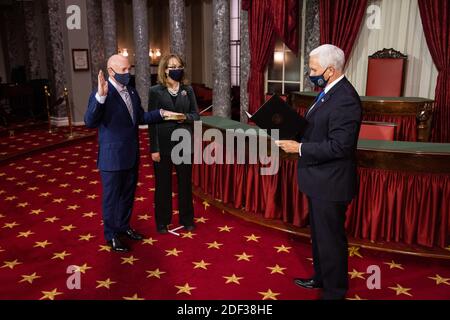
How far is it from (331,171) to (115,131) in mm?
1687

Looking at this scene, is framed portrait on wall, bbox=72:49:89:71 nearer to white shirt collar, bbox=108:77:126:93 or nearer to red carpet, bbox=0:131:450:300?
red carpet, bbox=0:131:450:300

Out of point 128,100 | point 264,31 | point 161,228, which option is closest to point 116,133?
point 128,100

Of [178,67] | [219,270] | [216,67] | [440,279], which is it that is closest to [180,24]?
[216,67]

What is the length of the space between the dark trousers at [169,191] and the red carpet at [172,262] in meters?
0.16

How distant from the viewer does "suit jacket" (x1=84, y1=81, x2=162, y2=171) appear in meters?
3.19

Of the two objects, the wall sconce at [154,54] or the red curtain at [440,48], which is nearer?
the red curtain at [440,48]

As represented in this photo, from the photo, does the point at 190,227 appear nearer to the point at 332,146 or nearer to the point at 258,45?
the point at 332,146

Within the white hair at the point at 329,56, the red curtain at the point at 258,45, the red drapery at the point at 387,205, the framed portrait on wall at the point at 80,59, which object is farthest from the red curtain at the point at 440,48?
the framed portrait on wall at the point at 80,59

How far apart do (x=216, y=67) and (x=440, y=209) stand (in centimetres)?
559

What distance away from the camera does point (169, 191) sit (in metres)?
3.81

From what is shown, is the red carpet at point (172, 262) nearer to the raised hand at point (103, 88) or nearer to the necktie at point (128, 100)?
the necktie at point (128, 100)

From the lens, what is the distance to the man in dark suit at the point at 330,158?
7.48 feet

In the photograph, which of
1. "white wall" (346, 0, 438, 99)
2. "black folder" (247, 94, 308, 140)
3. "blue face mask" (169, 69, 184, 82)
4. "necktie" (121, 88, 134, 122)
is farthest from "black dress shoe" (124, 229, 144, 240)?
"white wall" (346, 0, 438, 99)

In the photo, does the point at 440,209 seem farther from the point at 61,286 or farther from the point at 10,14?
the point at 10,14
